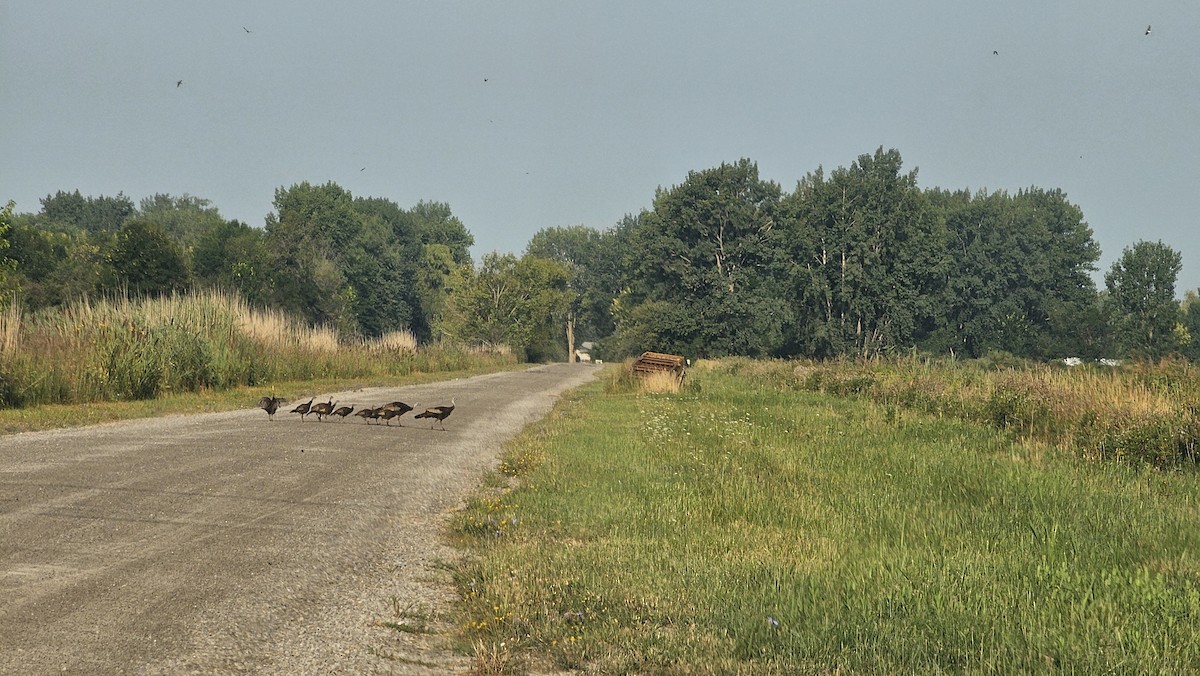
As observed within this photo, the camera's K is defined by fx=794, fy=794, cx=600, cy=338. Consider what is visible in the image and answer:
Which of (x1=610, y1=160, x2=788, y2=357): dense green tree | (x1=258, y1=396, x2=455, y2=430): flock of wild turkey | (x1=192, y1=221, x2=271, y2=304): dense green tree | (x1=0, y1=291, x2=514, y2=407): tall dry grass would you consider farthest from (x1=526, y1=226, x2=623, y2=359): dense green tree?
(x1=258, y1=396, x2=455, y2=430): flock of wild turkey

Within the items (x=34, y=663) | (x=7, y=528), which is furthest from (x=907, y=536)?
(x=7, y=528)

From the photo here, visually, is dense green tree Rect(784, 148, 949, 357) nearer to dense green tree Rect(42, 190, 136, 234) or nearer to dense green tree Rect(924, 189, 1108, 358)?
dense green tree Rect(924, 189, 1108, 358)

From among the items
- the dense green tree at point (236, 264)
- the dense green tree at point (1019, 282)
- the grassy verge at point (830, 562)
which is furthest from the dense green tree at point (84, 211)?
the grassy verge at point (830, 562)

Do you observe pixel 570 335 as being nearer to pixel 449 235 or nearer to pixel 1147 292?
pixel 449 235

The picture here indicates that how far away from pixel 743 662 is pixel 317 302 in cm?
8313

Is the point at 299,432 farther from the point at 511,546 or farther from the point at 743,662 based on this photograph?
the point at 743,662

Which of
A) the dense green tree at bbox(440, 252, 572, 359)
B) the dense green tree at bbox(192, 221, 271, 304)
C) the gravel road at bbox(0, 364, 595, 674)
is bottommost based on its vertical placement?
the gravel road at bbox(0, 364, 595, 674)

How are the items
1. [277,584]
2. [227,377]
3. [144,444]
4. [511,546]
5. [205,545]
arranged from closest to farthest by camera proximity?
1. [277,584]
2. [205,545]
3. [511,546]
4. [144,444]
5. [227,377]

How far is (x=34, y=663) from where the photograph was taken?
12.9 ft

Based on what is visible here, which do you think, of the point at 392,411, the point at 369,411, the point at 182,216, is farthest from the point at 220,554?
the point at 182,216

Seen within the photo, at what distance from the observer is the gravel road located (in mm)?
4336

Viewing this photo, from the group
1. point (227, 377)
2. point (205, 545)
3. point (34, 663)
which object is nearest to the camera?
point (34, 663)

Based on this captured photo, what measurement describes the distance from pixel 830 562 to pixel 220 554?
4.80 meters

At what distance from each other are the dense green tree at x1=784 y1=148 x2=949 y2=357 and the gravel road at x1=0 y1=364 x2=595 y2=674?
2914 inches
